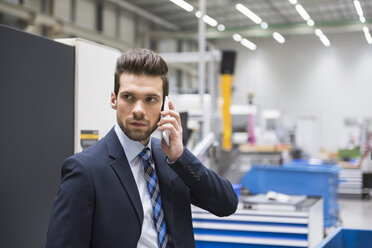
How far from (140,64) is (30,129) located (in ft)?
2.52

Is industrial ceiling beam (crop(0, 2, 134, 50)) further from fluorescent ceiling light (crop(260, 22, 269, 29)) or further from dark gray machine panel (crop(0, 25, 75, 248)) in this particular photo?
dark gray machine panel (crop(0, 25, 75, 248))

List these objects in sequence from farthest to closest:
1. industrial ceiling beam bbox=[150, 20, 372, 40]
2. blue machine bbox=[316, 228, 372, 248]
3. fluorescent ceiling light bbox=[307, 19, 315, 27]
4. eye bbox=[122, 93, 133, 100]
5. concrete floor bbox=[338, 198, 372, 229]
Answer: industrial ceiling beam bbox=[150, 20, 372, 40] → fluorescent ceiling light bbox=[307, 19, 315, 27] → concrete floor bbox=[338, 198, 372, 229] → blue machine bbox=[316, 228, 372, 248] → eye bbox=[122, 93, 133, 100]

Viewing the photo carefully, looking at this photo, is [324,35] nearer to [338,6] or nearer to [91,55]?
[338,6]

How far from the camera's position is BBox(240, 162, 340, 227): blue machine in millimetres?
4559

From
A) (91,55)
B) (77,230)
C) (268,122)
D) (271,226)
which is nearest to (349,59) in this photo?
(268,122)

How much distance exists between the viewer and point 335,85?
16.6 metres

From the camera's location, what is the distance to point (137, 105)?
1.26 meters

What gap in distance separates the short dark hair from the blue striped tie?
0.67ft

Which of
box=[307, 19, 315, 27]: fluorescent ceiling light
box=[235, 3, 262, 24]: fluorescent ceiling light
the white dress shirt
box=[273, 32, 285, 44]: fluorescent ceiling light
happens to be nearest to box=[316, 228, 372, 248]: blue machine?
the white dress shirt

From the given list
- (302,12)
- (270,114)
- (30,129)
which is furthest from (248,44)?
(30,129)

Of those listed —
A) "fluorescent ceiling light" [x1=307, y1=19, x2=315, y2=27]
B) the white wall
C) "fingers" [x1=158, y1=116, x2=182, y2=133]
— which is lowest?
"fingers" [x1=158, y1=116, x2=182, y2=133]

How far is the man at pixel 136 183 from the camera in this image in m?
1.19

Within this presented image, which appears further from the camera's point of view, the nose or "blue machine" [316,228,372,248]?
"blue machine" [316,228,372,248]

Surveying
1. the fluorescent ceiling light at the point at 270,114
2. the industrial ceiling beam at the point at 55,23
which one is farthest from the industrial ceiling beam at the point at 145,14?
the fluorescent ceiling light at the point at 270,114
